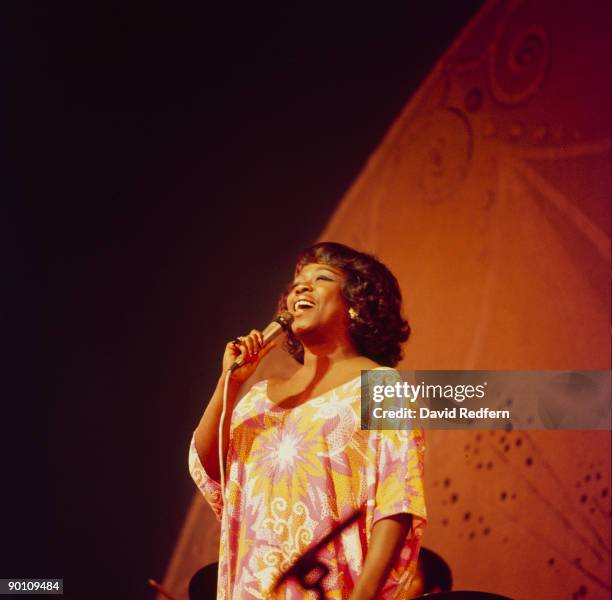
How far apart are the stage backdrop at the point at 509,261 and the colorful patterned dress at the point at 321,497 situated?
712mm

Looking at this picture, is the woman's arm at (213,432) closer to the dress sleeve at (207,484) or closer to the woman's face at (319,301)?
the dress sleeve at (207,484)

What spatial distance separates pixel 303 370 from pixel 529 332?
72 centimetres

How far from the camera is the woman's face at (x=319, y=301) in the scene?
3.83ft

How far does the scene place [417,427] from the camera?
104 centimetres

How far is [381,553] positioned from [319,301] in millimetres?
453

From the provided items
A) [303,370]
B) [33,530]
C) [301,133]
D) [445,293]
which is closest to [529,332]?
[445,293]

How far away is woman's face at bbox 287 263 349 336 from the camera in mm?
1168

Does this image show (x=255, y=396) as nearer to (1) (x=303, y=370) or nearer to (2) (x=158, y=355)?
(1) (x=303, y=370)

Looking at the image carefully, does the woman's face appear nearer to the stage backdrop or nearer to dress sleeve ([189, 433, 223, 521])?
dress sleeve ([189, 433, 223, 521])

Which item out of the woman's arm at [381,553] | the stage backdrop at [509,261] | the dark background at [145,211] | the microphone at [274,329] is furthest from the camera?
the dark background at [145,211]

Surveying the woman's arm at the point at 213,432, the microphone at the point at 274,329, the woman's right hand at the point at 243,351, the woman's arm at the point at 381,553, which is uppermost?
the microphone at the point at 274,329

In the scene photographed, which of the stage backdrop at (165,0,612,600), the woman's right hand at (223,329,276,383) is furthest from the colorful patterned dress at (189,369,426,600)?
the stage backdrop at (165,0,612,600)

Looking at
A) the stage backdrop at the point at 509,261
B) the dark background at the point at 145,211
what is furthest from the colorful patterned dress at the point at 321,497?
the dark background at the point at 145,211

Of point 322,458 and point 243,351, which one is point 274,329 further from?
point 322,458
